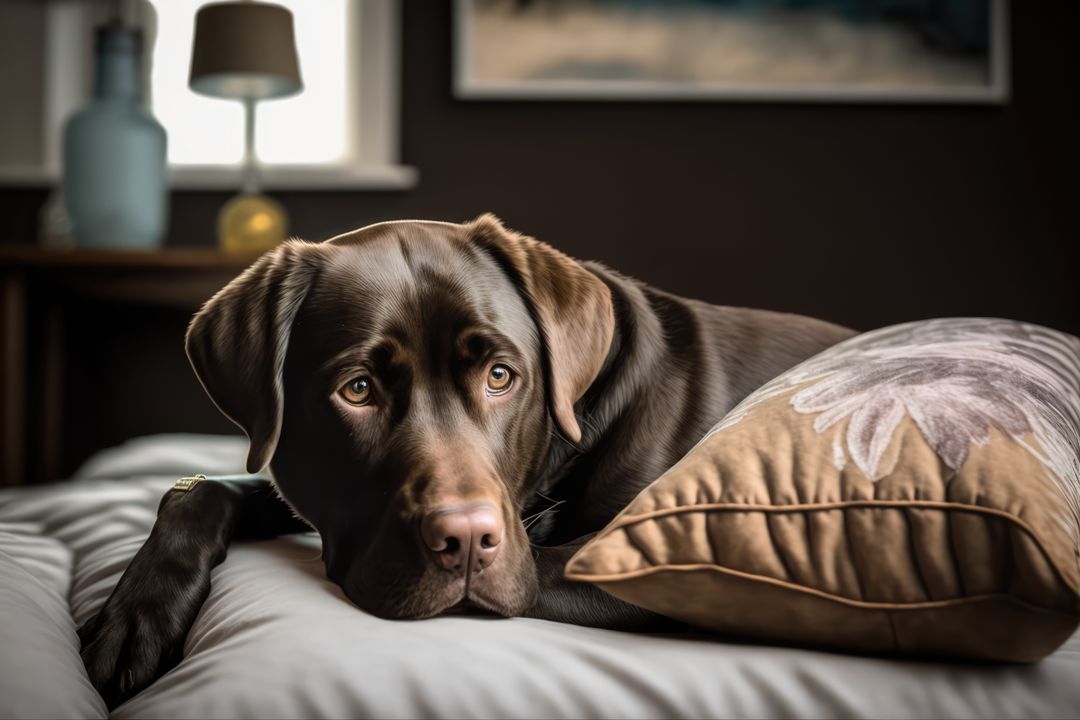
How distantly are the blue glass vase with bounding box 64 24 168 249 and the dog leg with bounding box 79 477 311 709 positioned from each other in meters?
1.88

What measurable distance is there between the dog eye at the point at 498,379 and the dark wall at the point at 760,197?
233cm

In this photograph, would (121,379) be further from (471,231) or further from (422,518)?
(422,518)

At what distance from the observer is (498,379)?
119 centimetres

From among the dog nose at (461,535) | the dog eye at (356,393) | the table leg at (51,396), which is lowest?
the table leg at (51,396)

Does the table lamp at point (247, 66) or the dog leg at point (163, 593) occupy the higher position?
the table lamp at point (247, 66)

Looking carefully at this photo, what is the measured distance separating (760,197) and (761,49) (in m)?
0.53

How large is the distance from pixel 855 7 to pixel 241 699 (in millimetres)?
3392

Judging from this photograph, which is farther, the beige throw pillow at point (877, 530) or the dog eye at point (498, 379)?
the dog eye at point (498, 379)

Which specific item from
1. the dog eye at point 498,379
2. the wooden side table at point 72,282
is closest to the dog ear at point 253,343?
the dog eye at point 498,379

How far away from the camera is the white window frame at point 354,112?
3.44 metres

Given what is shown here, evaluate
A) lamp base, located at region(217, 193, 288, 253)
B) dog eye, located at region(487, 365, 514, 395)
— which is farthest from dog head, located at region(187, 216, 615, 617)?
lamp base, located at region(217, 193, 288, 253)

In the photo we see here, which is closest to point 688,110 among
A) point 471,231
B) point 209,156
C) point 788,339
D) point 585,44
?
point 585,44

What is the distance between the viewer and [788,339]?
1550 millimetres

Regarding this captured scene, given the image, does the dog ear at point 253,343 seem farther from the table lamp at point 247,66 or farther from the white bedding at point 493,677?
the table lamp at point 247,66
